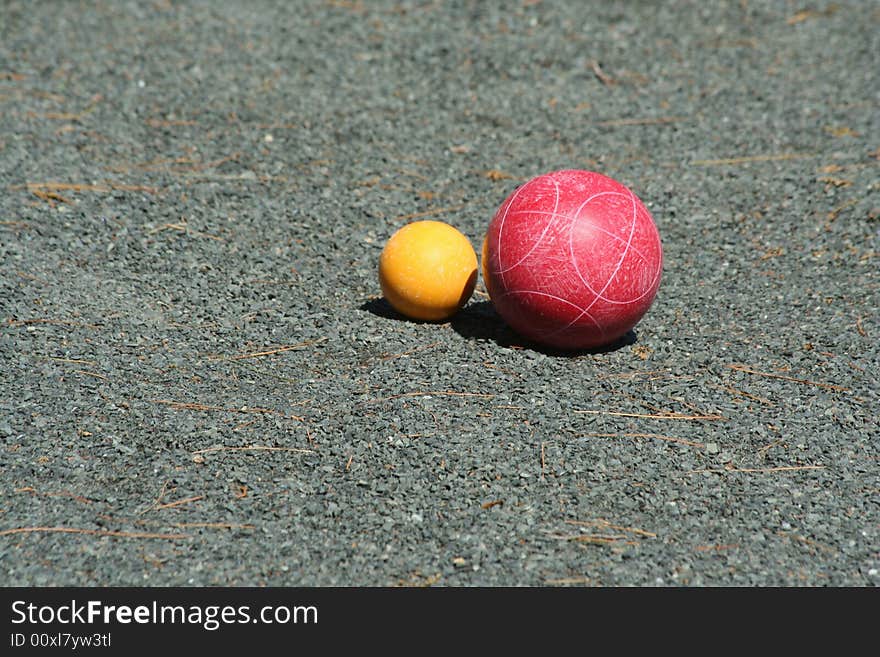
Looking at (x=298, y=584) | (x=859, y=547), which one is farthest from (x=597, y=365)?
(x=298, y=584)

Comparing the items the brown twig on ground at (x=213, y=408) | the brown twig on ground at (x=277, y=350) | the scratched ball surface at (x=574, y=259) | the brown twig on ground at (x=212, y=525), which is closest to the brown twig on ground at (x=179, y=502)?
the brown twig on ground at (x=212, y=525)

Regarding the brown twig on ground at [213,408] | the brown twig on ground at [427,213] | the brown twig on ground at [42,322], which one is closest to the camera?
the brown twig on ground at [213,408]

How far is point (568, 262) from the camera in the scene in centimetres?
523

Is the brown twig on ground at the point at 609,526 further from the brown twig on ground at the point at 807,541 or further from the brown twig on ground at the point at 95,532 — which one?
the brown twig on ground at the point at 95,532

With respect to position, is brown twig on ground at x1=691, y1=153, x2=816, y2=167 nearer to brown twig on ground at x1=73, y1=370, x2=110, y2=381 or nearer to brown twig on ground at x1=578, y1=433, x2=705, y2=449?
brown twig on ground at x1=578, y1=433, x2=705, y2=449

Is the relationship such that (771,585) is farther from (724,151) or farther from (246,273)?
(724,151)

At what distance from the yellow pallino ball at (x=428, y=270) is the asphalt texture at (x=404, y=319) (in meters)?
0.18

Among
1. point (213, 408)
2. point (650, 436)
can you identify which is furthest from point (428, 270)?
point (650, 436)

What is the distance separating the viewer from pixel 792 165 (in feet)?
26.8

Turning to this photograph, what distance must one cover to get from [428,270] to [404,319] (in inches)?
18.4

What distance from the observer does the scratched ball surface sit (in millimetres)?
5246

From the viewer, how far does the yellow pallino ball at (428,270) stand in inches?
227

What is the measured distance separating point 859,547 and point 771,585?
519 millimetres

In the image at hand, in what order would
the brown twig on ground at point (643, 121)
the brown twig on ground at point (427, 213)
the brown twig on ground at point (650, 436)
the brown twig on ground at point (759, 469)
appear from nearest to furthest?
the brown twig on ground at point (759, 469)
the brown twig on ground at point (650, 436)
the brown twig on ground at point (427, 213)
the brown twig on ground at point (643, 121)
